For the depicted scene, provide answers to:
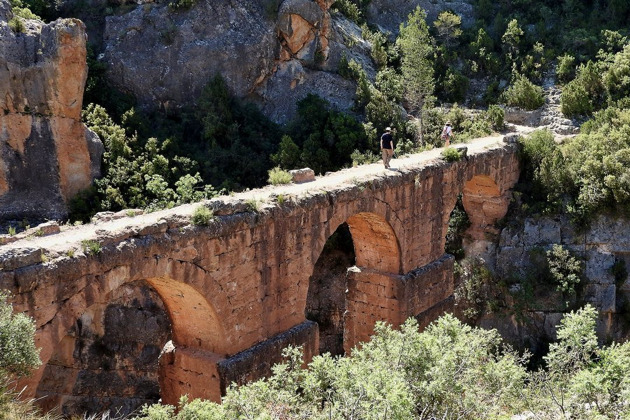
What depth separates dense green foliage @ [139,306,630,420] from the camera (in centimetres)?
803

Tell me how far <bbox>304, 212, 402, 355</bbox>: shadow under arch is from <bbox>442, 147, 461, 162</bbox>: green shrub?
3217 mm

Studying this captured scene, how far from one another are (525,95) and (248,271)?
19.7m

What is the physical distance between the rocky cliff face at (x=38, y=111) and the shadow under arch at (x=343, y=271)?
921cm

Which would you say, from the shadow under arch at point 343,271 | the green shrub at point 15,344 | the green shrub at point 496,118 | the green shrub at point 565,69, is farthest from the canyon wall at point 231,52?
the green shrub at point 15,344

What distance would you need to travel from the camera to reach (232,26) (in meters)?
29.2

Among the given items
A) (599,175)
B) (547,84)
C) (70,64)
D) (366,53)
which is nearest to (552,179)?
(599,175)

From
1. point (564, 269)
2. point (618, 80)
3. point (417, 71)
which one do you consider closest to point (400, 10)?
point (417, 71)

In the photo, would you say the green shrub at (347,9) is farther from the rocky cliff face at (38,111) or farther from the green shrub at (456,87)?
the rocky cliff face at (38,111)

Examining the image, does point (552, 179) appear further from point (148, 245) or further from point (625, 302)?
point (148, 245)

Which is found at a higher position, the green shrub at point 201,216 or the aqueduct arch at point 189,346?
the green shrub at point 201,216

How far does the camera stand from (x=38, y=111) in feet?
73.4

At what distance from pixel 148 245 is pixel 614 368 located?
23.1ft

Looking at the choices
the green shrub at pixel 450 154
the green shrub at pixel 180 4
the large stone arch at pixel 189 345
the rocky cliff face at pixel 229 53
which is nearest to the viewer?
the large stone arch at pixel 189 345

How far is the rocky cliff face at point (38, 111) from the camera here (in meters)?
22.0
